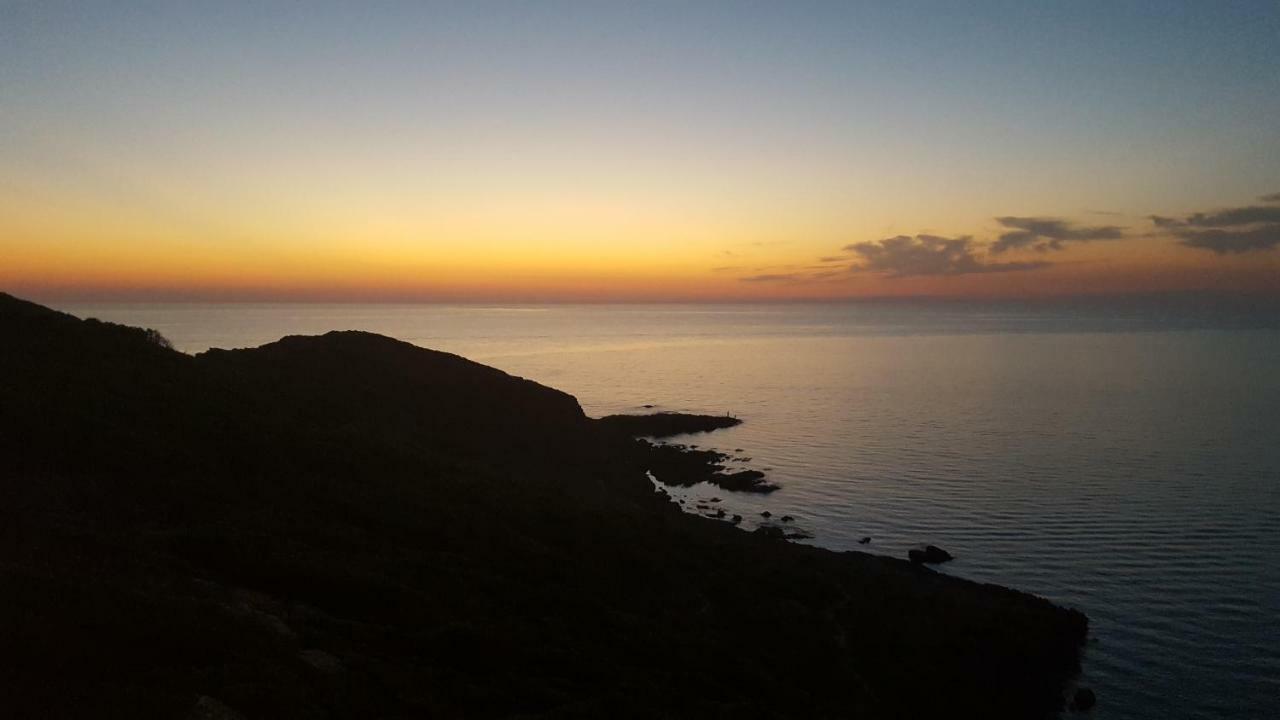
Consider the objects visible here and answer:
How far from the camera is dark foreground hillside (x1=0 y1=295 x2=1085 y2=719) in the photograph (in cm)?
1409

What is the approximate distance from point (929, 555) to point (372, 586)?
1404 inches

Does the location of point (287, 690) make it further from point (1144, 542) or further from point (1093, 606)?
point (1144, 542)

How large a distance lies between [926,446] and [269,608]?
7205cm

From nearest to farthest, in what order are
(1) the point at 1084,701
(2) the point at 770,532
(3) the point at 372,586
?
(3) the point at 372,586
(1) the point at 1084,701
(2) the point at 770,532

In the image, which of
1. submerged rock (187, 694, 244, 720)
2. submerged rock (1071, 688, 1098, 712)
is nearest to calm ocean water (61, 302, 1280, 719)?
submerged rock (1071, 688, 1098, 712)

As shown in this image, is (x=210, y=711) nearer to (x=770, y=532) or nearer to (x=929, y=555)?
(x=770, y=532)

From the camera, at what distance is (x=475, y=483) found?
113 feet

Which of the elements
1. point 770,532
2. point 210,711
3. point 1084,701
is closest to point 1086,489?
point 770,532

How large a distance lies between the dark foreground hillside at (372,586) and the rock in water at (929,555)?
94.8 inches

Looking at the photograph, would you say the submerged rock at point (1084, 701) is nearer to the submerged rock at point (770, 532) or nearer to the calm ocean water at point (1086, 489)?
the calm ocean water at point (1086, 489)

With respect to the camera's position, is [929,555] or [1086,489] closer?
[929,555]

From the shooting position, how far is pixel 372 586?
2058 cm

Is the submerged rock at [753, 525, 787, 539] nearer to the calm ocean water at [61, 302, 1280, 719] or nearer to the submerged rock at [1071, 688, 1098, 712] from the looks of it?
the calm ocean water at [61, 302, 1280, 719]

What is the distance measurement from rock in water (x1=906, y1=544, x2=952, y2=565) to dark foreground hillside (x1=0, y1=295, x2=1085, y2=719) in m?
2.41
